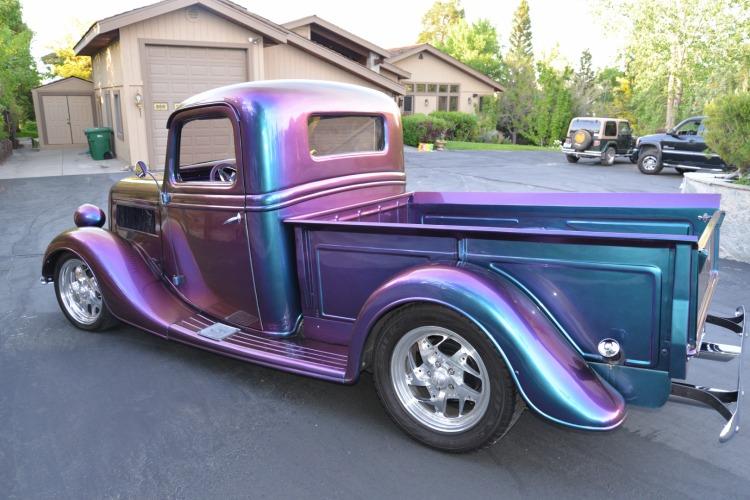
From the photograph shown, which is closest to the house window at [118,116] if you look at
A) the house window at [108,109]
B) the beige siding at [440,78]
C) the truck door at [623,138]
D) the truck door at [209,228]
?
the house window at [108,109]

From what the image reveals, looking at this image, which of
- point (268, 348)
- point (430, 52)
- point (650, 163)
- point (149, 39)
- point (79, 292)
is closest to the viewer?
point (268, 348)

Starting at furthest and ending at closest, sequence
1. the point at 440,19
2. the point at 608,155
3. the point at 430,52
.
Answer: the point at 440,19 → the point at 430,52 → the point at 608,155

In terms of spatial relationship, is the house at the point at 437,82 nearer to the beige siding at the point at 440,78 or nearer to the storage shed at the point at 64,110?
the beige siding at the point at 440,78

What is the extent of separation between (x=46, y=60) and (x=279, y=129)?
3753 cm

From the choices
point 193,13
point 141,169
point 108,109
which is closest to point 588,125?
point 193,13

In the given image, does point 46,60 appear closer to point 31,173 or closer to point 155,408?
point 31,173

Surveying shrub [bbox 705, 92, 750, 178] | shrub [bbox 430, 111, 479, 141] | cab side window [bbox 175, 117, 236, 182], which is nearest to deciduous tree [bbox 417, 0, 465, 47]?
shrub [bbox 430, 111, 479, 141]

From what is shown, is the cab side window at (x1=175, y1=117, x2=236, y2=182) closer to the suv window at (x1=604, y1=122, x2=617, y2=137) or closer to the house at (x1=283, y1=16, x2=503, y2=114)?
the suv window at (x1=604, y1=122, x2=617, y2=137)

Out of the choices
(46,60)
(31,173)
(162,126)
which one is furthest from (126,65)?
(46,60)

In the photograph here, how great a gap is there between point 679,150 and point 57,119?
2200 cm

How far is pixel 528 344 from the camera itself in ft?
8.20

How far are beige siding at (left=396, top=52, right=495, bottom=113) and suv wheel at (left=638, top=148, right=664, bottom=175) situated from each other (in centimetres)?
1586

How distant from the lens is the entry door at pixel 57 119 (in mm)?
21766

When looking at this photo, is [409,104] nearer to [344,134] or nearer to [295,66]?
[295,66]
